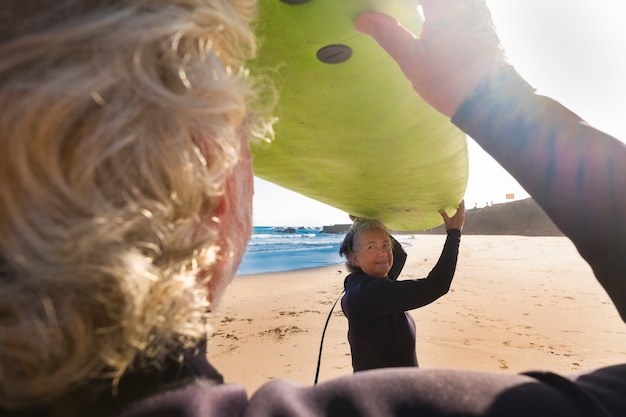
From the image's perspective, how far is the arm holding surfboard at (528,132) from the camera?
703mm

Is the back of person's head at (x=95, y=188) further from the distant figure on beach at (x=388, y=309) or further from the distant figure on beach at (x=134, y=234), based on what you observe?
the distant figure on beach at (x=388, y=309)

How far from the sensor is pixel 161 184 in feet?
1.69

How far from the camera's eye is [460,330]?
19.8 ft

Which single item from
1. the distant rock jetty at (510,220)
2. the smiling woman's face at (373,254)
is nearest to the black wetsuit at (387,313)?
the smiling woman's face at (373,254)

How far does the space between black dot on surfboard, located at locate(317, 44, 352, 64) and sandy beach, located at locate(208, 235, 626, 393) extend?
6.46ft

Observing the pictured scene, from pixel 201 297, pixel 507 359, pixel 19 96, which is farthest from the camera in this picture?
pixel 507 359

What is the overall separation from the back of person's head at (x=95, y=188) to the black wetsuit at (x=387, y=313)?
173cm

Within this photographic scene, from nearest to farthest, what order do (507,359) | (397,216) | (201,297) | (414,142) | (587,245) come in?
1. (201,297)
2. (587,245)
3. (414,142)
4. (397,216)
5. (507,359)

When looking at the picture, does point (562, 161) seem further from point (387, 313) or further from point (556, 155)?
point (387, 313)

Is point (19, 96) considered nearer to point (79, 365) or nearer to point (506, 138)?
point (79, 365)

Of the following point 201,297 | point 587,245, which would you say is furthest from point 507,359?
point 201,297

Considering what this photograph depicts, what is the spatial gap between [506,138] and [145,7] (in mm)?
668

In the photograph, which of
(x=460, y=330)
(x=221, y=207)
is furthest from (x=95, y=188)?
(x=460, y=330)

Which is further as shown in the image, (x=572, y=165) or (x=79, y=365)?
(x=572, y=165)
